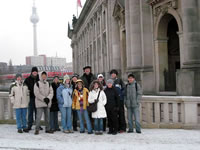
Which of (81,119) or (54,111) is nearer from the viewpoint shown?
(81,119)

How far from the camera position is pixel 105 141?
6.87m

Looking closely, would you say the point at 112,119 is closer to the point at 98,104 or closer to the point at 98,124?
the point at 98,124

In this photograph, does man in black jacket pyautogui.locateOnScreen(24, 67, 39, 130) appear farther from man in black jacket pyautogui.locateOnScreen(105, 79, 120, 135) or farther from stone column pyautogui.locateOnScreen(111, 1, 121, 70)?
stone column pyautogui.locateOnScreen(111, 1, 121, 70)

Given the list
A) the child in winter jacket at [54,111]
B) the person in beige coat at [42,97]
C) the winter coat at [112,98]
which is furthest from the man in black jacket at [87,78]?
the person in beige coat at [42,97]

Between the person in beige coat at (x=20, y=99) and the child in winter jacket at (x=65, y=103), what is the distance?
3.49ft

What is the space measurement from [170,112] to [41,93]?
440 cm

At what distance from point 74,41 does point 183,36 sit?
62.7 m

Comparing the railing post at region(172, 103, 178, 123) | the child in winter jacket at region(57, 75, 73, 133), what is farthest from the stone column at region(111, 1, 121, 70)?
the child in winter jacket at region(57, 75, 73, 133)

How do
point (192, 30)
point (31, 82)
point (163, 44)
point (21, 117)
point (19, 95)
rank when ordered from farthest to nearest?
point (163, 44)
point (192, 30)
point (31, 82)
point (21, 117)
point (19, 95)

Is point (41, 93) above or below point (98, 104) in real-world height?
above

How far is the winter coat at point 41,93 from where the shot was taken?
7.94 metres

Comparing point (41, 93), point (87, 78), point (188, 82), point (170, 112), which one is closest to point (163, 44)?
point (188, 82)

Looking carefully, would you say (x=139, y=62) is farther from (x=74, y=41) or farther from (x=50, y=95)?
(x=74, y=41)

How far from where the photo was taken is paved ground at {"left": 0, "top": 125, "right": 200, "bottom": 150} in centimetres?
624
